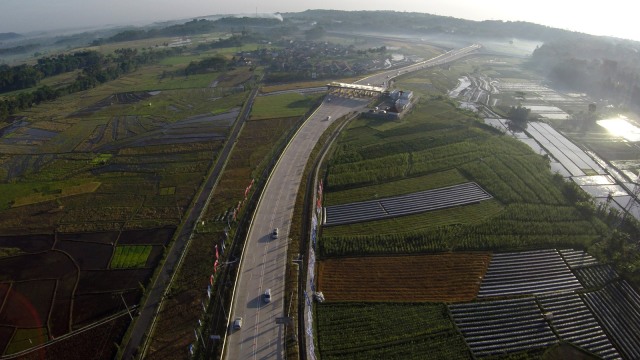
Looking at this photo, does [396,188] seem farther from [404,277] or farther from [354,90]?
[354,90]

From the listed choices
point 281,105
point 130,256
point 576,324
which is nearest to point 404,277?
point 576,324

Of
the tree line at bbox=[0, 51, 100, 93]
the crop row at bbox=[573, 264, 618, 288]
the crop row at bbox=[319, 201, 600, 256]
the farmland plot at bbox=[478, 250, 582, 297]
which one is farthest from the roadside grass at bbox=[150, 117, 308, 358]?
the tree line at bbox=[0, 51, 100, 93]

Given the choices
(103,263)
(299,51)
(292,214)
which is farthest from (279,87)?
(103,263)

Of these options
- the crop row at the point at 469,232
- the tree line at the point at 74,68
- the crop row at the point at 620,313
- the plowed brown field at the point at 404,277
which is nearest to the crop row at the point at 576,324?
the crop row at the point at 620,313

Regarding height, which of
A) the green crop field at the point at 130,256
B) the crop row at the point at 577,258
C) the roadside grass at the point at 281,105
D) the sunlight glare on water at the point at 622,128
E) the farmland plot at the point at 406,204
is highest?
the roadside grass at the point at 281,105

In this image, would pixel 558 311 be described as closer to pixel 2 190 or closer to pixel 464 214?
pixel 464 214

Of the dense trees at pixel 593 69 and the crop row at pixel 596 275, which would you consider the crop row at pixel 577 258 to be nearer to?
the crop row at pixel 596 275

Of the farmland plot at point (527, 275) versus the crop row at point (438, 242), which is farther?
the crop row at point (438, 242)
